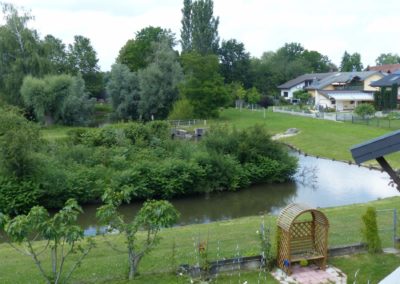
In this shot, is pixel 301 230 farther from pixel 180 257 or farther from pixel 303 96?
pixel 303 96

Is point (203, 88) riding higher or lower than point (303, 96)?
higher

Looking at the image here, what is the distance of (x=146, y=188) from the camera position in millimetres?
20234

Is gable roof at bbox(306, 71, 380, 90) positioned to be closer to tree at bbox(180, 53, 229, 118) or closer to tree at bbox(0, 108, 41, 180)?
tree at bbox(180, 53, 229, 118)

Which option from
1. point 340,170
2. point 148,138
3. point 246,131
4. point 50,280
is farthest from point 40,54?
point 50,280

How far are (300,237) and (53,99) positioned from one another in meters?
37.1

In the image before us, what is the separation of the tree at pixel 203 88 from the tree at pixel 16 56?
15.6 metres

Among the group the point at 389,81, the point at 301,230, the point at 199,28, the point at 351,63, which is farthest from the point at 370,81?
the point at 301,230

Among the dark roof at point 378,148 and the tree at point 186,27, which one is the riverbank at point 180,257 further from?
the tree at point 186,27

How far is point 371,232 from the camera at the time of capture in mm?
9984

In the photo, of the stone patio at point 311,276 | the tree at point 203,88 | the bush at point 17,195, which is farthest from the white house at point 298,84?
the stone patio at point 311,276

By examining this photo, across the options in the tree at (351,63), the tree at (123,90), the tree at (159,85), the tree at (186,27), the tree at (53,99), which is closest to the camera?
the tree at (53,99)

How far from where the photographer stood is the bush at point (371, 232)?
32.2 ft

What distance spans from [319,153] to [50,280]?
84.4ft

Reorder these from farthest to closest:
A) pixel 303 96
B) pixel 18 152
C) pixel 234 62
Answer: pixel 234 62, pixel 303 96, pixel 18 152
